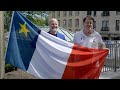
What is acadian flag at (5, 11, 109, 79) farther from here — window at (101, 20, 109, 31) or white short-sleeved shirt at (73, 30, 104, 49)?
window at (101, 20, 109, 31)

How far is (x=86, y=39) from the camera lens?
462cm

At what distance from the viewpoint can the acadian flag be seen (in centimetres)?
443

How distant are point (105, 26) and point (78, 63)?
43322 mm

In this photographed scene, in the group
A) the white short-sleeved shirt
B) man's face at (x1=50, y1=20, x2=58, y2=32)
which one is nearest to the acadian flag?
the white short-sleeved shirt

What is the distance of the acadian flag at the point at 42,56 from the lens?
443cm

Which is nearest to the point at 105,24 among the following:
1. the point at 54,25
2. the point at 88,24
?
the point at 54,25

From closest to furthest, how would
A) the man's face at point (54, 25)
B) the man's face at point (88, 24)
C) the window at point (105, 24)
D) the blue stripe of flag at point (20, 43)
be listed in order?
the blue stripe of flag at point (20, 43) < the man's face at point (88, 24) < the man's face at point (54, 25) < the window at point (105, 24)

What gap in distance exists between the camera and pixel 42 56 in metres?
4.47

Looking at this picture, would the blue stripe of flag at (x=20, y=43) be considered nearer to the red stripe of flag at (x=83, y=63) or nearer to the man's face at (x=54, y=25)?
the man's face at (x=54, y=25)

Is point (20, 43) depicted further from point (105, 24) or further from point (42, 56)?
point (105, 24)

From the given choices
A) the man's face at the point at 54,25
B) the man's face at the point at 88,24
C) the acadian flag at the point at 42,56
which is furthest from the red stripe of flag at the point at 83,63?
the man's face at the point at 54,25

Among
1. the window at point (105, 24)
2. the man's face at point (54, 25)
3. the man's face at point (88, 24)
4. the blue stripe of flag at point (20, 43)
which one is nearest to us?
the blue stripe of flag at point (20, 43)
